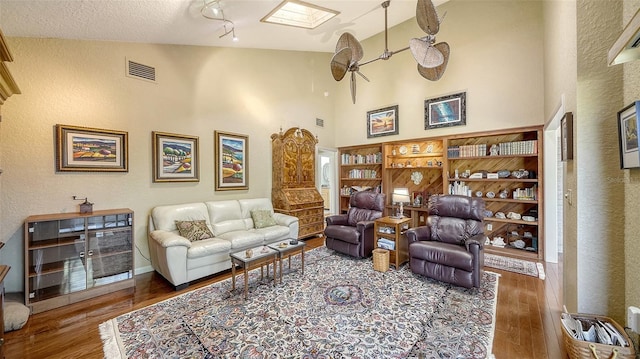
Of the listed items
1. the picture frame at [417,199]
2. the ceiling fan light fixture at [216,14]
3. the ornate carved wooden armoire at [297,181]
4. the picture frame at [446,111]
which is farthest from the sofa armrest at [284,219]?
the picture frame at [446,111]

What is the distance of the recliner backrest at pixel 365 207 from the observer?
4.44 metres

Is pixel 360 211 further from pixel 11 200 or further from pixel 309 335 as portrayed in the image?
pixel 11 200

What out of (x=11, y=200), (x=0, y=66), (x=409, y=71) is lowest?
(x=11, y=200)

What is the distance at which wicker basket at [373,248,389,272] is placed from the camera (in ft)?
11.6

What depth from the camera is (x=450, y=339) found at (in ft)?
6.89

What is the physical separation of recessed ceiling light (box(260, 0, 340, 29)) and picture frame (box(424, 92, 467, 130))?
250 cm

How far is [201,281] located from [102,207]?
1629 mm

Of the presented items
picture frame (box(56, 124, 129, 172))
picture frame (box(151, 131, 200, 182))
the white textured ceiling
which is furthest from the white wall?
picture frame (box(56, 124, 129, 172))

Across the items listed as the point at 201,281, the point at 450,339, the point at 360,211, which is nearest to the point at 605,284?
the point at 450,339

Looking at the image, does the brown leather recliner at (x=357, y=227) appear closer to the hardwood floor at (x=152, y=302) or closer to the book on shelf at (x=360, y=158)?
the book on shelf at (x=360, y=158)

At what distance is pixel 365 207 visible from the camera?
4.60 meters

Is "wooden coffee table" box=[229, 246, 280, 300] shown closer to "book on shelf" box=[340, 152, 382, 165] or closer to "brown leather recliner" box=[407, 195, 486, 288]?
"brown leather recliner" box=[407, 195, 486, 288]

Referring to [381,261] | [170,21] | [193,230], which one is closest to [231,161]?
[193,230]

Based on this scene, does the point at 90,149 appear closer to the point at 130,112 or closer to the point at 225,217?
the point at 130,112
